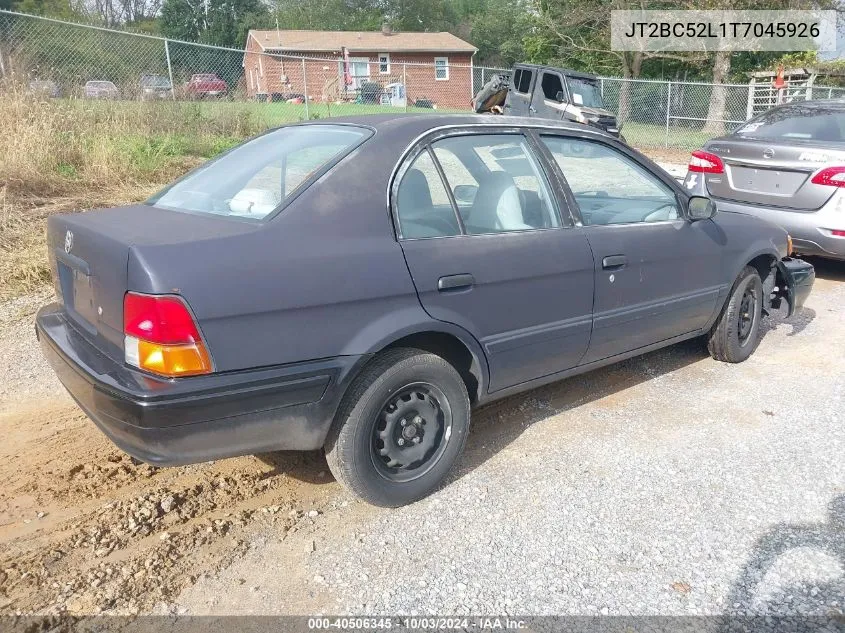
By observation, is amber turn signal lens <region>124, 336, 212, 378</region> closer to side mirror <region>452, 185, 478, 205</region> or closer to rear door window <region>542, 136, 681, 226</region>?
side mirror <region>452, 185, 478, 205</region>

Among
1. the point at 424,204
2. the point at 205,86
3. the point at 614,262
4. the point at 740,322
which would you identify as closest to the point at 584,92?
the point at 205,86

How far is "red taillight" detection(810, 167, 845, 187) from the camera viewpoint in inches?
241

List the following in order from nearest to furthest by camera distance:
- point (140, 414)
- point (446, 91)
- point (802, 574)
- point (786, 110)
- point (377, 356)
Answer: point (140, 414) < point (802, 574) < point (377, 356) < point (786, 110) < point (446, 91)

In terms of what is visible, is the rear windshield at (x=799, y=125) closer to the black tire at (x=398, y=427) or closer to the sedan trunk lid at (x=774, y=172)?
the sedan trunk lid at (x=774, y=172)

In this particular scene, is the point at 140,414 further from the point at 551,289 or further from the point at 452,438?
the point at 551,289

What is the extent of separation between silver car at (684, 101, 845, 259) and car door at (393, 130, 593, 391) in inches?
131

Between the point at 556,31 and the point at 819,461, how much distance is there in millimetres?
29372

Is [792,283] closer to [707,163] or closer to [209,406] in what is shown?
[707,163]

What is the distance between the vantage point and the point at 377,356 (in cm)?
284

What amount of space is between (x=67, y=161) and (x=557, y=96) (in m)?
10.5

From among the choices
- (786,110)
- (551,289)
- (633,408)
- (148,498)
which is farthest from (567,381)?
(786,110)

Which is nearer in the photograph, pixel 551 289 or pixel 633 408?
pixel 551 289

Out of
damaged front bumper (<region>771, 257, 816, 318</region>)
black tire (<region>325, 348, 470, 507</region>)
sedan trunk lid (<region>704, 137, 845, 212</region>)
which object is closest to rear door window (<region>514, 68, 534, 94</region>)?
sedan trunk lid (<region>704, 137, 845, 212</region>)

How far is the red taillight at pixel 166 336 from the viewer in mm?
2363
